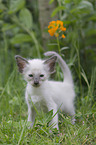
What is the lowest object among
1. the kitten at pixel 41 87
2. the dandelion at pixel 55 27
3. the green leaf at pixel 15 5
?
the kitten at pixel 41 87

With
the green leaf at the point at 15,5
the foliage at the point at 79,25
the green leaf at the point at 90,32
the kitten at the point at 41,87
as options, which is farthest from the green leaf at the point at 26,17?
the kitten at the point at 41,87

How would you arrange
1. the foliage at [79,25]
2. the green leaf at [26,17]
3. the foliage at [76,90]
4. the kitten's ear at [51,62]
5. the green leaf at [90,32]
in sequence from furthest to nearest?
the green leaf at [26,17], the green leaf at [90,32], the foliage at [79,25], the kitten's ear at [51,62], the foliage at [76,90]

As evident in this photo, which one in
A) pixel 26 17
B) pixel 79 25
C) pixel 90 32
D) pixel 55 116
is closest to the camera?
pixel 55 116

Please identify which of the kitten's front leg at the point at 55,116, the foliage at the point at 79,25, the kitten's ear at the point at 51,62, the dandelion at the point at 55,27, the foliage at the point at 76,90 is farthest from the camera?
the foliage at the point at 79,25

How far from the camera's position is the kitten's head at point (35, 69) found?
2.11 m

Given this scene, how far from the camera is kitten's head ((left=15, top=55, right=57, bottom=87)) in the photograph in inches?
82.9

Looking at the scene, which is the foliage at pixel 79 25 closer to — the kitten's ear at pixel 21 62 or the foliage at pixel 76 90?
the foliage at pixel 76 90

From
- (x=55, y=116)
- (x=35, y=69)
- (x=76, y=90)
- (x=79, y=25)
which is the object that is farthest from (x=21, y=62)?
(x=79, y=25)

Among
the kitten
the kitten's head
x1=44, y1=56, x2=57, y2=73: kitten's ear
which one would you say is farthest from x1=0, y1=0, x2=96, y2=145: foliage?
x1=44, y1=56, x2=57, y2=73: kitten's ear

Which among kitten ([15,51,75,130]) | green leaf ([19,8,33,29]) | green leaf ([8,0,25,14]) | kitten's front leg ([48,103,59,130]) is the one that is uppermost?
green leaf ([8,0,25,14])

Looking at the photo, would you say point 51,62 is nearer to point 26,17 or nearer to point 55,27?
point 55,27

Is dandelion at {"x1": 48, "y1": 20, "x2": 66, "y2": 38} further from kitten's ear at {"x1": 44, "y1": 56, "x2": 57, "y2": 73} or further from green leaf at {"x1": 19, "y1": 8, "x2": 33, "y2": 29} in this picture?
green leaf at {"x1": 19, "y1": 8, "x2": 33, "y2": 29}

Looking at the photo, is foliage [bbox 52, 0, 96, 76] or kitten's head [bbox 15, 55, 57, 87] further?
foliage [bbox 52, 0, 96, 76]

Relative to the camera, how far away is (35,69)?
2.13 metres
